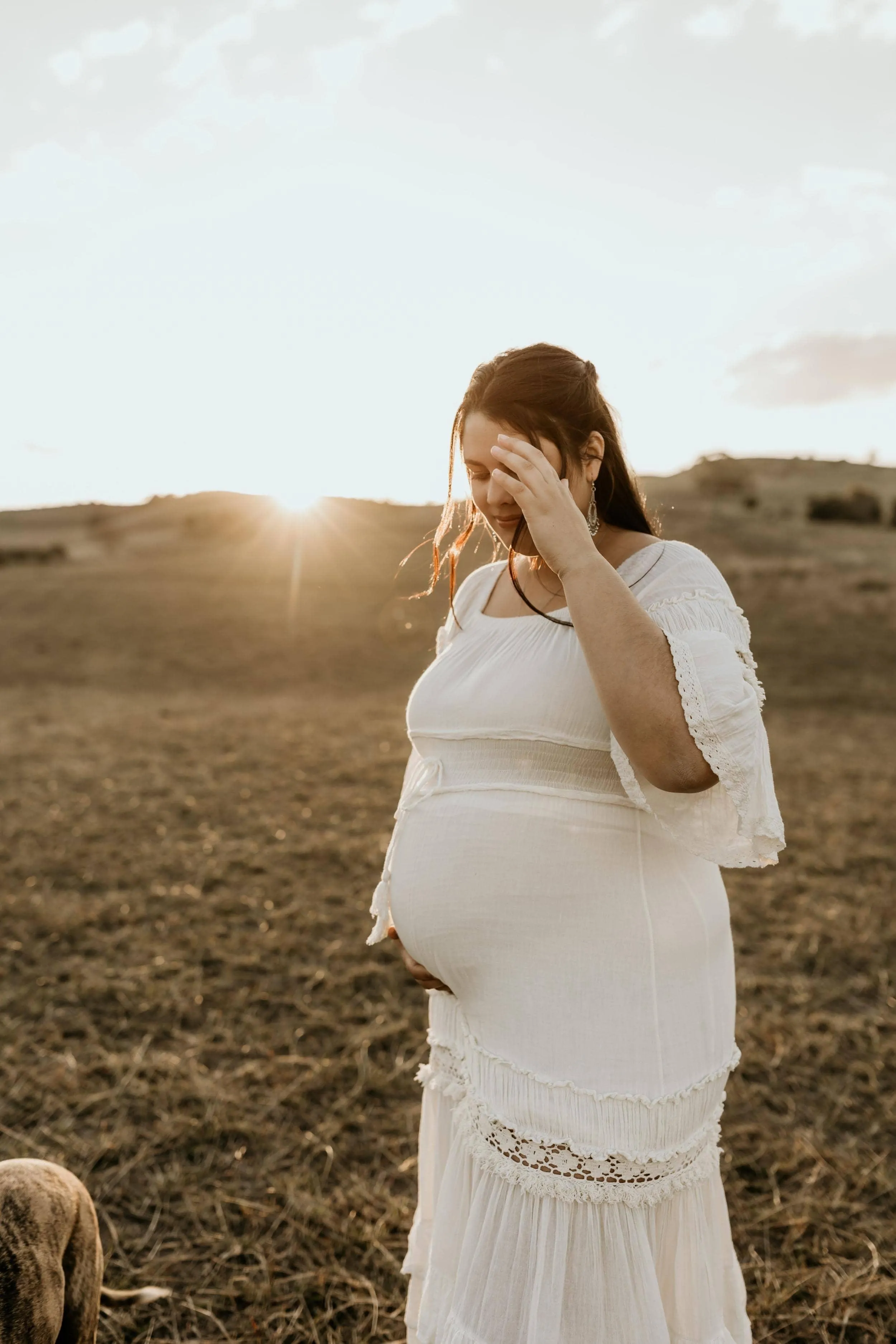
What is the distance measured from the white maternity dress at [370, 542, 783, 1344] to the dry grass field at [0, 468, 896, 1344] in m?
1.11

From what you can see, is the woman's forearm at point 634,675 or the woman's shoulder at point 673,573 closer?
the woman's forearm at point 634,675

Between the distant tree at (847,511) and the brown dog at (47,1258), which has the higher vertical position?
the distant tree at (847,511)

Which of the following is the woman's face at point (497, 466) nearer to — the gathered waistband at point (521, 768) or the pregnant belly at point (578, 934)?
the gathered waistband at point (521, 768)

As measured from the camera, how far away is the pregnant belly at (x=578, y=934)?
5.56 ft

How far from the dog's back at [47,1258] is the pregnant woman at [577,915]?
2.73 feet

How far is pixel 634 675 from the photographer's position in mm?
1442

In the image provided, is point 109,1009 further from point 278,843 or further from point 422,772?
point 422,772

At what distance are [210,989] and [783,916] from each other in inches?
139

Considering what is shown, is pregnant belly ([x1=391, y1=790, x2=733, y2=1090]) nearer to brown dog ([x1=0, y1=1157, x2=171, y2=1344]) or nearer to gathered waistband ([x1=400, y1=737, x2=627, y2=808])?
gathered waistband ([x1=400, y1=737, x2=627, y2=808])

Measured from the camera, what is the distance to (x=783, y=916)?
5410 millimetres

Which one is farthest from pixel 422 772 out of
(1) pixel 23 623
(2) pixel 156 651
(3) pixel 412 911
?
(1) pixel 23 623

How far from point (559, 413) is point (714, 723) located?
0.75 metres

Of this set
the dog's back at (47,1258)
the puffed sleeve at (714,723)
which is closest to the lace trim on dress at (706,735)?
the puffed sleeve at (714,723)

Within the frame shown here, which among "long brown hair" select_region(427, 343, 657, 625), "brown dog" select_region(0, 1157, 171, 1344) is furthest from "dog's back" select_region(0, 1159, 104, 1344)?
"long brown hair" select_region(427, 343, 657, 625)
